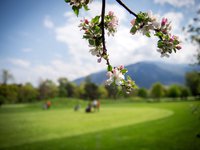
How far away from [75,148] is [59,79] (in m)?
104

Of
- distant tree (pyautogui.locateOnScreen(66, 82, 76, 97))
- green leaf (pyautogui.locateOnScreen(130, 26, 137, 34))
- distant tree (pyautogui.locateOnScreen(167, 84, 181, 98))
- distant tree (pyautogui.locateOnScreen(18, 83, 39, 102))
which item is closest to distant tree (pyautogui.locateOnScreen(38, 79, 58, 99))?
distant tree (pyautogui.locateOnScreen(66, 82, 76, 97))

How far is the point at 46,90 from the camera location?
91.1 meters

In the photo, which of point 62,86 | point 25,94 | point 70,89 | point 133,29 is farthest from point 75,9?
point 62,86

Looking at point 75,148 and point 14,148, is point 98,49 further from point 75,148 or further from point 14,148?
point 14,148

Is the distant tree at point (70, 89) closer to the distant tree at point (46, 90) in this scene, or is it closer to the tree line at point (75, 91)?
the tree line at point (75, 91)

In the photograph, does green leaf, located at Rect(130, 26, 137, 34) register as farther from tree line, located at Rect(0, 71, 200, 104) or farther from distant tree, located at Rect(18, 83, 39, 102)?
distant tree, located at Rect(18, 83, 39, 102)

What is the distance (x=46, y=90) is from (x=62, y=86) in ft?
34.6

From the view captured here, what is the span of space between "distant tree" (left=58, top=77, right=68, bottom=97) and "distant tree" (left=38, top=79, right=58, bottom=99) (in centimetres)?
264

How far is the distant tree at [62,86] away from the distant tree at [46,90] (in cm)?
264

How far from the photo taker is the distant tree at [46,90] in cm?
9109

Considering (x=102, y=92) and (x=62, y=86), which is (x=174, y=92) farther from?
(x=62, y=86)

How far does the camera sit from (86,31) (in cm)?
204

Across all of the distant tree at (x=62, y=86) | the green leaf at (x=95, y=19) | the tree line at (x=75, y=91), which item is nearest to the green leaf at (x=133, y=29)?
the green leaf at (x=95, y=19)

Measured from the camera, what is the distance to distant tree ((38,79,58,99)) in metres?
91.1
